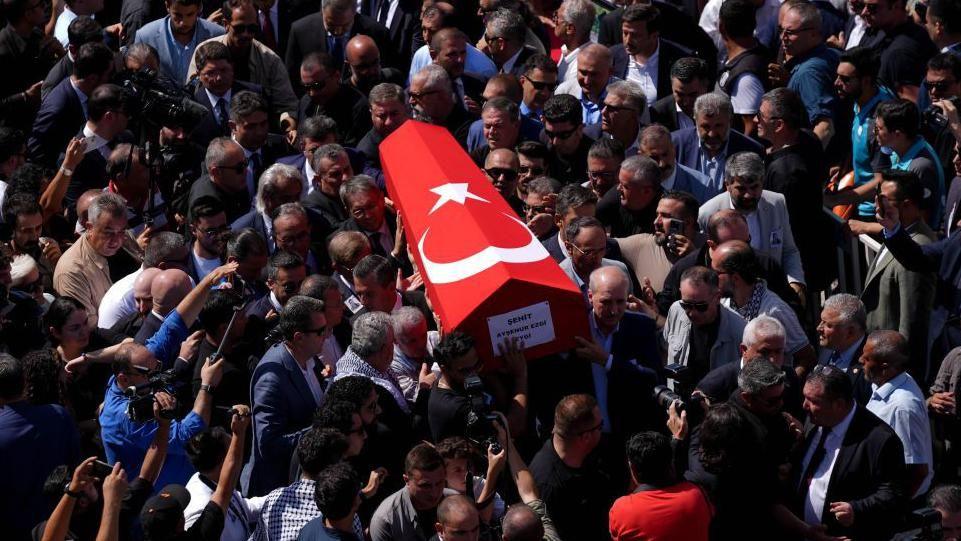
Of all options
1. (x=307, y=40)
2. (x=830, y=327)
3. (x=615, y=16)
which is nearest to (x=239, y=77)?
(x=307, y=40)

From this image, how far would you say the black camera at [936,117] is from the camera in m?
9.73

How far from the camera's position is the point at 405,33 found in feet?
38.0

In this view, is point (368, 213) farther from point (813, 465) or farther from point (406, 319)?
point (813, 465)

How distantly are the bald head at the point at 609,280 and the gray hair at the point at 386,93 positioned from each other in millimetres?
2588

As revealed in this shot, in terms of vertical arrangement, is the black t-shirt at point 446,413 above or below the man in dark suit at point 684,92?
below

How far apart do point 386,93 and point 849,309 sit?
10.8 ft

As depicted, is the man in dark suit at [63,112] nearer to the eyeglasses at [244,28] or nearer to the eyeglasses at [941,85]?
the eyeglasses at [244,28]

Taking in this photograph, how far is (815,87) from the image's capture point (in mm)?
10367

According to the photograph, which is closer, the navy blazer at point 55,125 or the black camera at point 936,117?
the black camera at point 936,117

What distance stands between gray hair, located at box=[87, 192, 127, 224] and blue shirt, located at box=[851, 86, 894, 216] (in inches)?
175

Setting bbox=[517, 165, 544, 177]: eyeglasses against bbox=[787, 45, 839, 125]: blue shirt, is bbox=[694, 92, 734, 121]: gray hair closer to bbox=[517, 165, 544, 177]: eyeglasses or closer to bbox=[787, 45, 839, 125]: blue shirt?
bbox=[517, 165, 544, 177]: eyeglasses

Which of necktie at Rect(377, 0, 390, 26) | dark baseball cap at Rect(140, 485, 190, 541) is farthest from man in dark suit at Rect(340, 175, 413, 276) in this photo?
necktie at Rect(377, 0, 390, 26)

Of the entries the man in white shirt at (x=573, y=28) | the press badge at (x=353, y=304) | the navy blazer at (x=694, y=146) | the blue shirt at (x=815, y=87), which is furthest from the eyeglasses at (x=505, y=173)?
the blue shirt at (x=815, y=87)

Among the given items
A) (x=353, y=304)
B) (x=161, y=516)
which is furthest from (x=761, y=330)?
(x=161, y=516)
